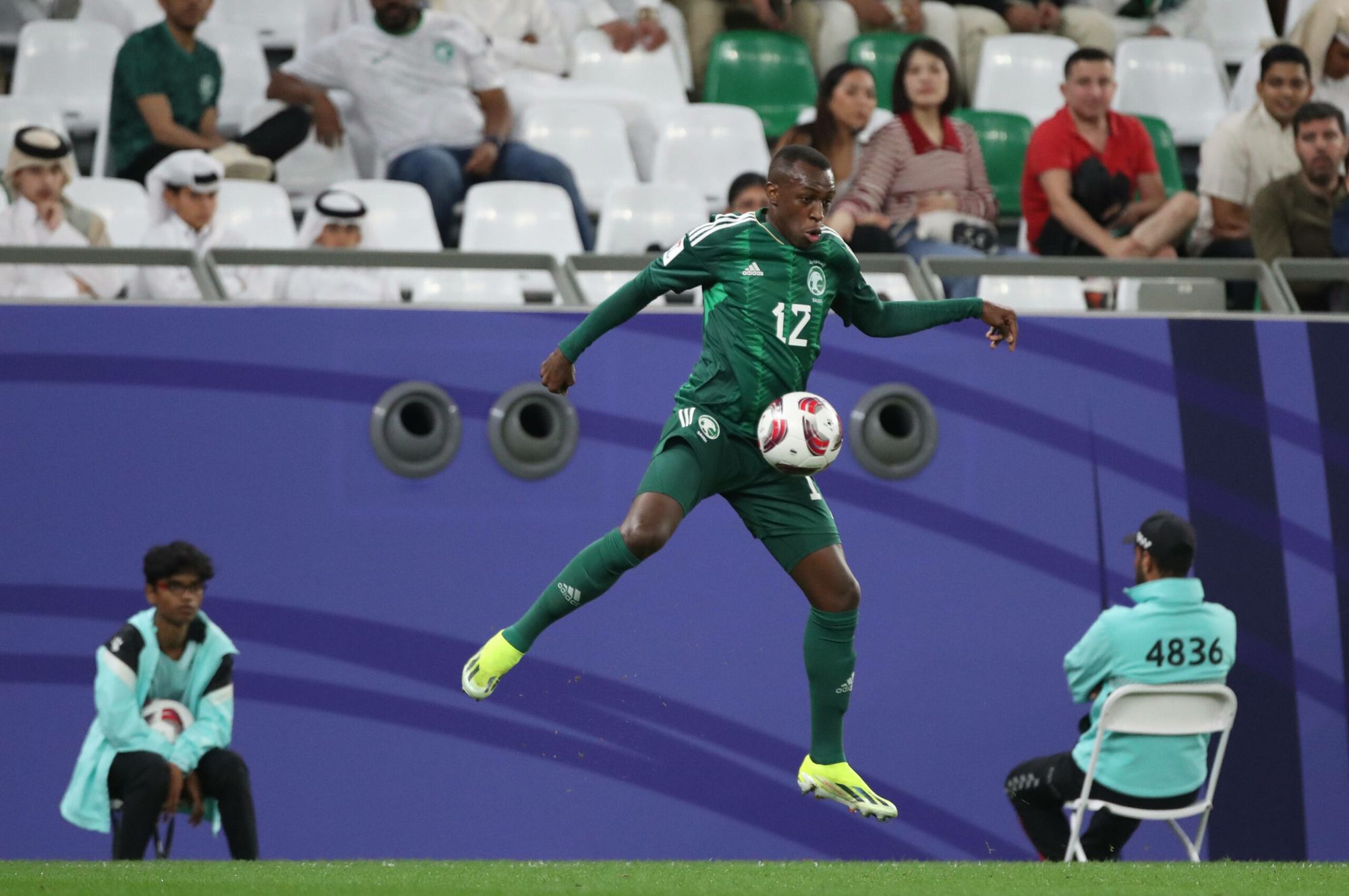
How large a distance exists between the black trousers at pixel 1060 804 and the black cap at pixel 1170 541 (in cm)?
89

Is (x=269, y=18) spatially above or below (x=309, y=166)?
above

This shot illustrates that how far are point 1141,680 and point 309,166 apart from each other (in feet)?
17.6

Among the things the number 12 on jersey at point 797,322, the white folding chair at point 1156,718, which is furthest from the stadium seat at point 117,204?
the white folding chair at point 1156,718

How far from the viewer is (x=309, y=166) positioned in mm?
9828

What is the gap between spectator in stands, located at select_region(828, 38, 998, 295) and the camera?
895cm

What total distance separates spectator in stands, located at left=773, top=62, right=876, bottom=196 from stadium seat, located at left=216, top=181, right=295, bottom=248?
8.97 ft

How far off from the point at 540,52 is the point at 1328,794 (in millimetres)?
6141

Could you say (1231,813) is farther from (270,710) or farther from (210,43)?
(210,43)

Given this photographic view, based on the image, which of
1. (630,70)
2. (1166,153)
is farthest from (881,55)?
(1166,153)

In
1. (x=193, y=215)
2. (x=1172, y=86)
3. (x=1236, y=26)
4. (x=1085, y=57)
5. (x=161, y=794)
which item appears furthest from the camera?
(x=1236, y=26)

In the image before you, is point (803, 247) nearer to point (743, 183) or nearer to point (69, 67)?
point (743, 183)

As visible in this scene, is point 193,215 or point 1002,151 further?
point 1002,151

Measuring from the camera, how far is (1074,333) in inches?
333

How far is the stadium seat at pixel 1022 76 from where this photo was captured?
1135 centimetres
